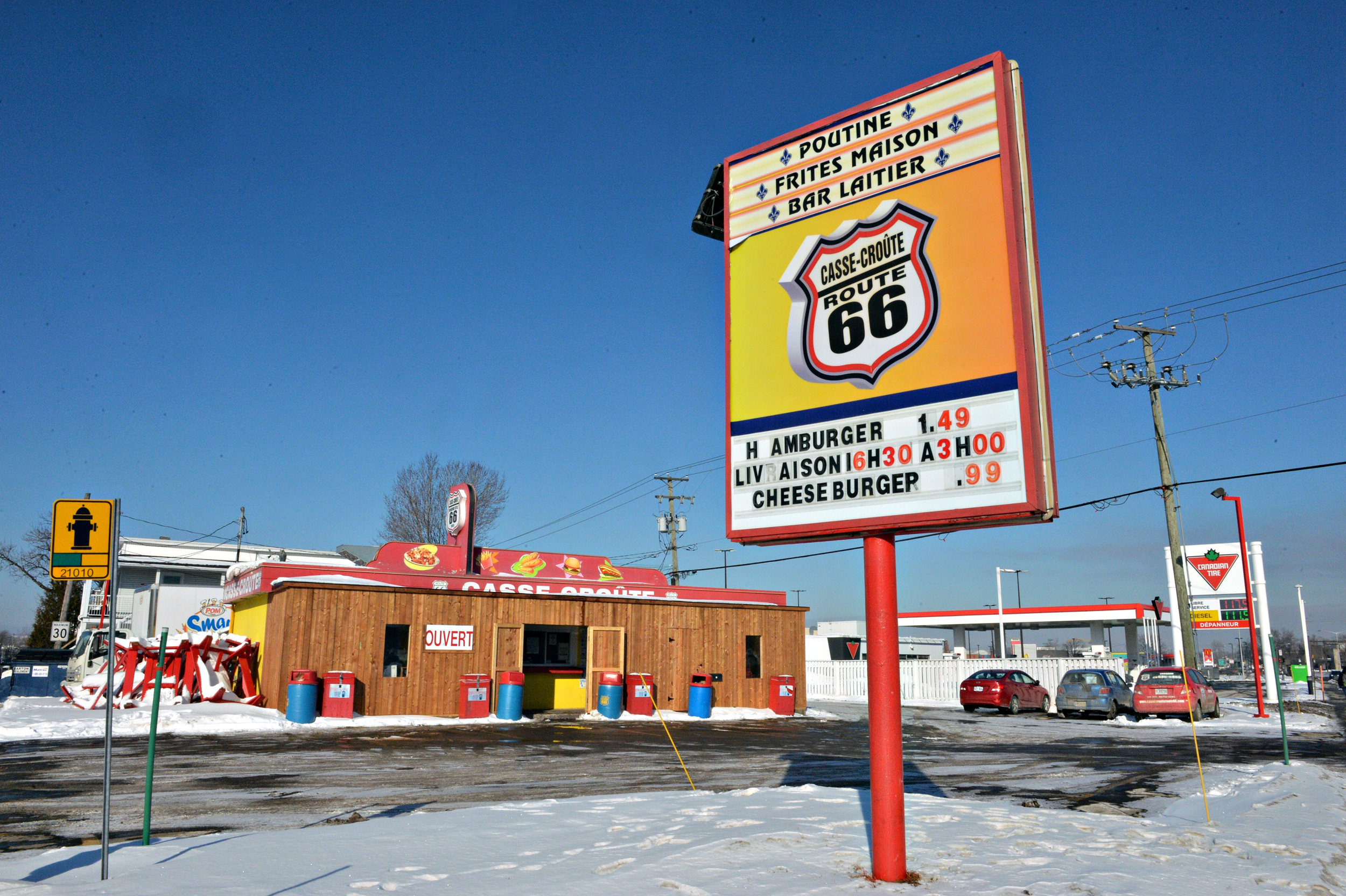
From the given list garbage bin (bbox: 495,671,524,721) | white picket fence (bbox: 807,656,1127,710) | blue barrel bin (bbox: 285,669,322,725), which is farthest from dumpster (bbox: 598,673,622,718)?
white picket fence (bbox: 807,656,1127,710)

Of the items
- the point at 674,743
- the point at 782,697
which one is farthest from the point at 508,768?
the point at 782,697

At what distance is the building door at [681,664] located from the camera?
25609mm

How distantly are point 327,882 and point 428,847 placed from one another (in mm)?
1115

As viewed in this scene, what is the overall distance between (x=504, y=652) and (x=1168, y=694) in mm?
18400

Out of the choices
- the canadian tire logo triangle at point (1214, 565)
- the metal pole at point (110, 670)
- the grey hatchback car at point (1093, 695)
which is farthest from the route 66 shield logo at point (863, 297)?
the canadian tire logo triangle at point (1214, 565)

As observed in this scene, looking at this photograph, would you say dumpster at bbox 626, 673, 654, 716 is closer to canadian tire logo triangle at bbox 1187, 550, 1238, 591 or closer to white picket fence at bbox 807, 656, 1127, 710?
white picket fence at bbox 807, 656, 1127, 710

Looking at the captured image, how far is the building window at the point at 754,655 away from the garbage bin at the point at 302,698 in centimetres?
1258

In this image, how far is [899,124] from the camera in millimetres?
6582

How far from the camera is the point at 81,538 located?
20.2 feet

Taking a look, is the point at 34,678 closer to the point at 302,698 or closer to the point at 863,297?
the point at 302,698

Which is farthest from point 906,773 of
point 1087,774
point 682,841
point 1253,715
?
point 1253,715

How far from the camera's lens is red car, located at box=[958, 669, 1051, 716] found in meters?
28.5

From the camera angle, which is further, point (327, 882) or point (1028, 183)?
point (1028, 183)

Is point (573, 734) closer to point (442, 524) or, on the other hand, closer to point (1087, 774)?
point (1087, 774)
